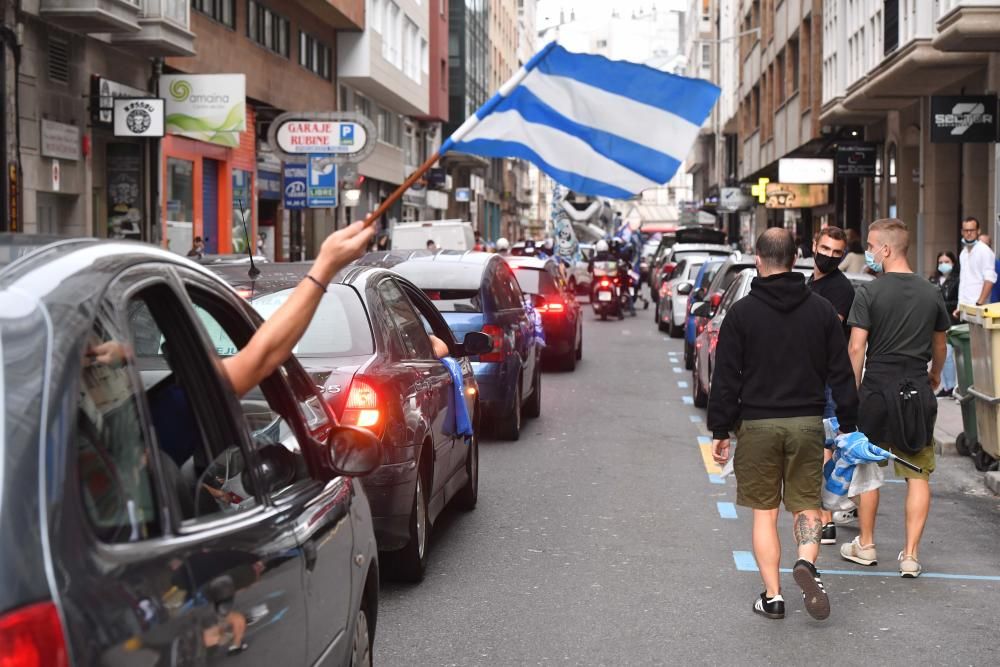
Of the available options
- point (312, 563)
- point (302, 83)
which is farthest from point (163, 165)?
point (312, 563)

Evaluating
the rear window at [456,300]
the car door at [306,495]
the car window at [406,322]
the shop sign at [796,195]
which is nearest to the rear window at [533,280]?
the rear window at [456,300]

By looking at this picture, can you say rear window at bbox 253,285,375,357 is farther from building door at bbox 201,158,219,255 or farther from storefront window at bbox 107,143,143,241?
building door at bbox 201,158,219,255

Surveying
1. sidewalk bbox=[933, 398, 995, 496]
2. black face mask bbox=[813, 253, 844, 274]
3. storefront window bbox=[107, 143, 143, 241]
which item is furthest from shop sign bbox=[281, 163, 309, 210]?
black face mask bbox=[813, 253, 844, 274]

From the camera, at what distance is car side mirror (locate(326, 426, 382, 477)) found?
3.99m

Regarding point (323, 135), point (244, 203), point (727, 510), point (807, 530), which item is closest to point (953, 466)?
point (727, 510)

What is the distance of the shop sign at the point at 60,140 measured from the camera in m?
21.7

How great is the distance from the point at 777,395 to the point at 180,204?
76.7 feet

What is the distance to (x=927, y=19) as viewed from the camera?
22609mm

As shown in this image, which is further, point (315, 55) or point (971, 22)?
point (315, 55)

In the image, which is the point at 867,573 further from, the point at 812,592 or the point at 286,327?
the point at 286,327

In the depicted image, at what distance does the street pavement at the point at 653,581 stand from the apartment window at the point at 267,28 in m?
23.3

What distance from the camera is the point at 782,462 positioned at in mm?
6781

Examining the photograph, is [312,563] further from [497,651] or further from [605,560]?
[605,560]

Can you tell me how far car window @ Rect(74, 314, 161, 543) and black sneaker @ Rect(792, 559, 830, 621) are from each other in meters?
4.41
